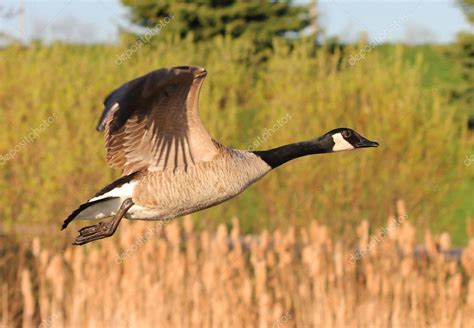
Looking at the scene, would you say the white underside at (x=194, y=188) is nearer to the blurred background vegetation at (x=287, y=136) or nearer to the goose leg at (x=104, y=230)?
the goose leg at (x=104, y=230)

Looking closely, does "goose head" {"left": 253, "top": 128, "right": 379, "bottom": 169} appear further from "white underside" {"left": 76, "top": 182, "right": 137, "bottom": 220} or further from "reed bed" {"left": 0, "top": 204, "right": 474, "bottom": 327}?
"reed bed" {"left": 0, "top": 204, "right": 474, "bottom": 327}

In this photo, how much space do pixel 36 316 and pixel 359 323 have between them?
4.46 metres

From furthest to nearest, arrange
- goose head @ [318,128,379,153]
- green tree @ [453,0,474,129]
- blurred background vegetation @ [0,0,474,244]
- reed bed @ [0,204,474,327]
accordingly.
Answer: green tree @ [453,0,474,129] < blurred background vegetation @ [0,0,474,244] < reed bed @ [0,204,474,327] < goose head @ [318,128,379,153]

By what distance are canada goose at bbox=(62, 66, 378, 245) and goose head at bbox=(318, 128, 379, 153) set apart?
0.36 m

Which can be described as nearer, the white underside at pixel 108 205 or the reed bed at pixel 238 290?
the white underside at pixel 108 205

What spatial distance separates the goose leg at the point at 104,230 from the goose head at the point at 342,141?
1.36 meters

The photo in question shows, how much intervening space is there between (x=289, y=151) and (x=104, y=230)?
1253mm

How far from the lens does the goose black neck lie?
19.0ft

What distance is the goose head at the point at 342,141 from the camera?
6.04m

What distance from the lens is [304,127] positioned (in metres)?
14.9

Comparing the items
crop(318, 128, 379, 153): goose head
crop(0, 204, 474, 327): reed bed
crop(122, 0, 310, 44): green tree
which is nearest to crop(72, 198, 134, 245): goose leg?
crop(318, 128, 379, 153): goose head

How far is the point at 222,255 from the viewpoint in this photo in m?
8.89

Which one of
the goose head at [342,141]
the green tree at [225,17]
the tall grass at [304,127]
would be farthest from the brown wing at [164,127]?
the green tree at [225,17]

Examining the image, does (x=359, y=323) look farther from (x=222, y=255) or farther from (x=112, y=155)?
(x=112, y=155)
